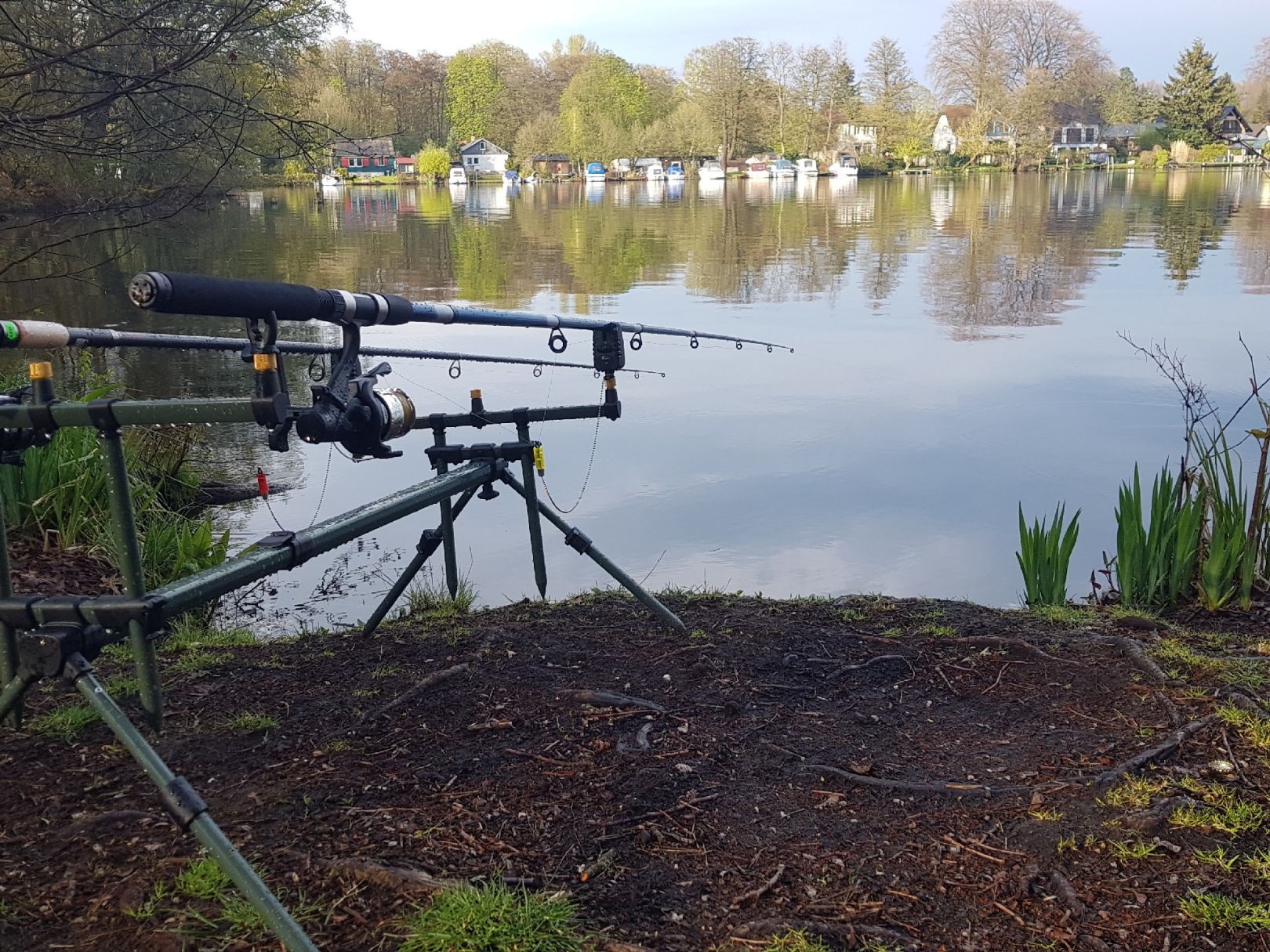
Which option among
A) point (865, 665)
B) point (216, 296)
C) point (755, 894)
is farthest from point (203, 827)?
point (865, 665)

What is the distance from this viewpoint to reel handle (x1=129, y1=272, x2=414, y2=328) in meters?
2.08

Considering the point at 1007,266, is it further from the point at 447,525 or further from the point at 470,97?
the point at 470,97

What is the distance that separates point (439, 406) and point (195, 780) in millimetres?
7193

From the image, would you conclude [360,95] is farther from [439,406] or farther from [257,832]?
[257,832]

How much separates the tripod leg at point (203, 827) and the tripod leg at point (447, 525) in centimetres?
169

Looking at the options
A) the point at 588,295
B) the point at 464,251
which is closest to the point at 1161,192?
the point at 464,251

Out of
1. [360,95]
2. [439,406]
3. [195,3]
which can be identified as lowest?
[439,406]

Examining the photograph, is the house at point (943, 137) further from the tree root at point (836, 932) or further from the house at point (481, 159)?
the tree root at point (836, 932)

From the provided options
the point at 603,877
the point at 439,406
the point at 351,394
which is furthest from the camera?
the point at 439,406

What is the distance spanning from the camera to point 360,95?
89875 millimetres

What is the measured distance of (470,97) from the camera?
113625mm

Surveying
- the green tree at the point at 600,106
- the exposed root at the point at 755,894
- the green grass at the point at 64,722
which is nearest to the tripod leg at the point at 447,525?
the green grass at the point at 64,722

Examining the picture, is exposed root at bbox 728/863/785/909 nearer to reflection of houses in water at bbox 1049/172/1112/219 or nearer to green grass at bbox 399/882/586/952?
green grass at bbox 399/882/586/952

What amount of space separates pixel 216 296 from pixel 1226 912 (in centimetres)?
242
